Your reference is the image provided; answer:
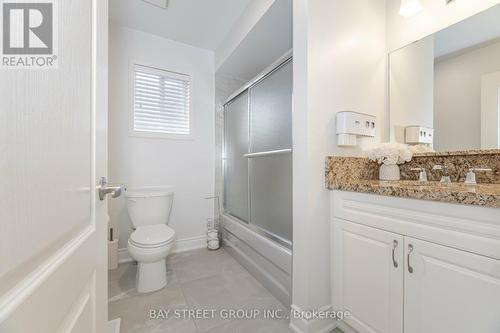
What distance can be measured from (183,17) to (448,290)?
9.17 feet

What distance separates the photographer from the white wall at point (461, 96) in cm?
127

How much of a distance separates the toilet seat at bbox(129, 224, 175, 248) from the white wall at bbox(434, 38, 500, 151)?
2.09 metres

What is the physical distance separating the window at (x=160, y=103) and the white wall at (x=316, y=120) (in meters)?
1.68

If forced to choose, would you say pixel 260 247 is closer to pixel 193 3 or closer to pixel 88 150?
pixel 88 150

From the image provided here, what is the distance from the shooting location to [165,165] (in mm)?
2479

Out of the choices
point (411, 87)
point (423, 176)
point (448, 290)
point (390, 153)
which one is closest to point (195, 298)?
point (448, 290)

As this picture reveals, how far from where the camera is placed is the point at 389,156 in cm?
141

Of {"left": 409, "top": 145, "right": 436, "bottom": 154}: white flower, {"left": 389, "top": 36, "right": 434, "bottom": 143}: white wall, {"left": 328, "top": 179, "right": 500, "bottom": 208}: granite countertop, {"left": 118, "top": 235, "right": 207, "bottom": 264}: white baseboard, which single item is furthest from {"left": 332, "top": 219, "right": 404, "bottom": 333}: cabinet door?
{"left": 118, "top": 235, "right": 207, "bottom": 264}: white baseboard

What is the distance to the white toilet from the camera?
5.46 feet

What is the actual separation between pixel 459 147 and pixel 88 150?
1899mm

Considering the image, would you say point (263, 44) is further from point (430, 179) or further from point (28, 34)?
point (28, 34)

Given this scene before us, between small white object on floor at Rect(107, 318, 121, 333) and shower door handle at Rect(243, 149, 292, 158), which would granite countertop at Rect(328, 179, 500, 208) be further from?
small white object on floor at Rect(107, 318, 121, 333)

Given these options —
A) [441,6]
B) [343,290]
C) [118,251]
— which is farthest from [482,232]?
[118,251]

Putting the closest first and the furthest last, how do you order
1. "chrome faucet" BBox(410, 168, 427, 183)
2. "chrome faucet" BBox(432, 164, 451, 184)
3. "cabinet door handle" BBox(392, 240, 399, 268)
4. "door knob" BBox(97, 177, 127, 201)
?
"door knob" BBox(97, 177, 127, 201) → "cabinet door handle" BBox(392, 240, 399, 268) → "chrome faucet" BBox(432, 164, 451, 184) → "chrome faucet" BBox(410, 168, 427, 183)
